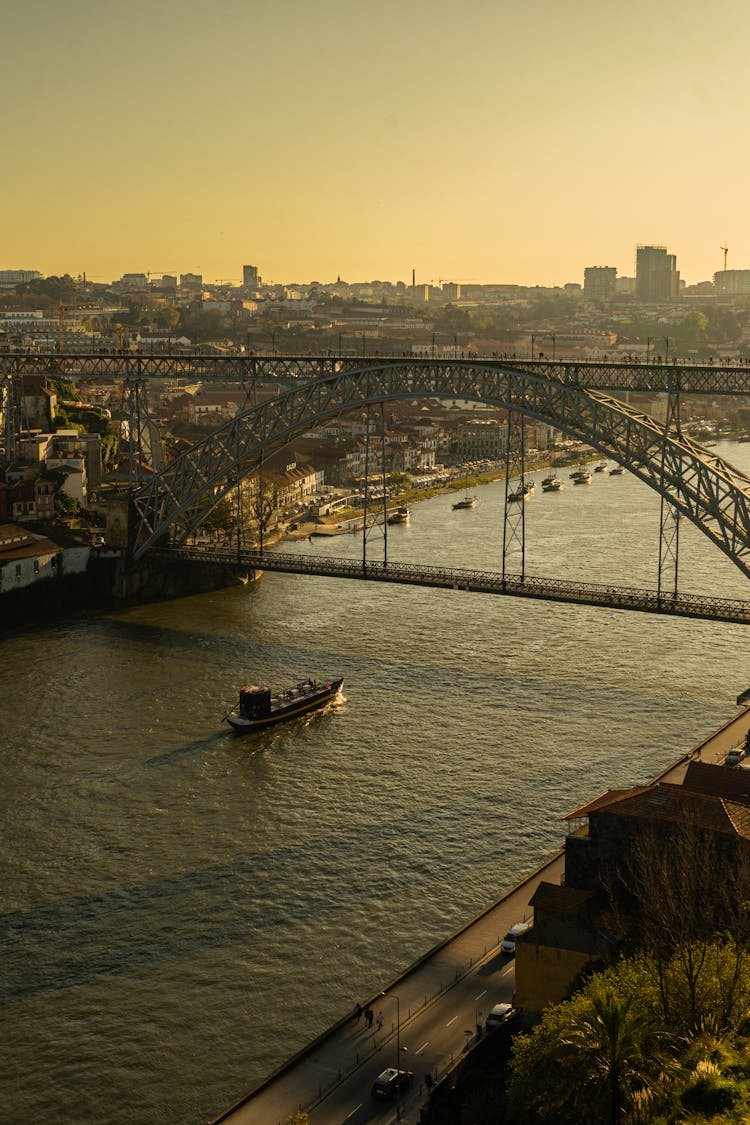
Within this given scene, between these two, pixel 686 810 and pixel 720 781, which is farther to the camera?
pixel 720 781

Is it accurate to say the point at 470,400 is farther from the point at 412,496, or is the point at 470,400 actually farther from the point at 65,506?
the point at 412,496

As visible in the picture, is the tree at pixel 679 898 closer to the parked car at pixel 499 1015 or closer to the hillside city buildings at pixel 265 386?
the parked car at pixel 499 1015

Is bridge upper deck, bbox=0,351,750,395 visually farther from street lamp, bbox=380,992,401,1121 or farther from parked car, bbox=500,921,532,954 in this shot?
street lamp, bbox=380,992,401,1121

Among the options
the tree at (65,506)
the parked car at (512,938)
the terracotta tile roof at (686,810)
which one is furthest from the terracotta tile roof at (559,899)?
the tree at (65,506)

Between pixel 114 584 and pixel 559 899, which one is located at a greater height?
pixel 559 899

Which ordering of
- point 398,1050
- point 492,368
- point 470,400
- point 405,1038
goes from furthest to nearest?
point 470,400 → point 492,368 → point 405,1038 → point 398,1050

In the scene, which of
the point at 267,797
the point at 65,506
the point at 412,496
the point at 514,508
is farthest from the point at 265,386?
the point at 267,797
